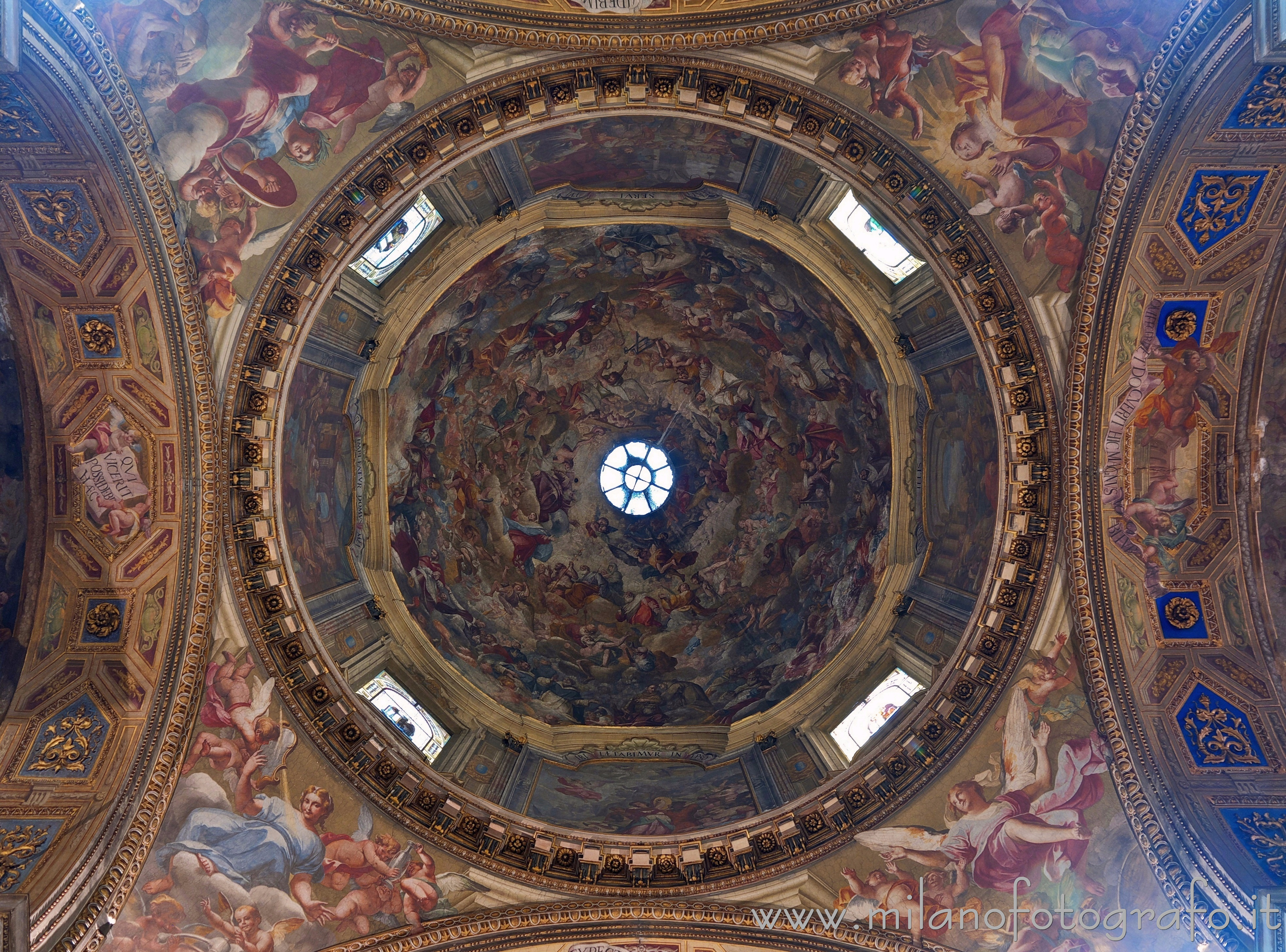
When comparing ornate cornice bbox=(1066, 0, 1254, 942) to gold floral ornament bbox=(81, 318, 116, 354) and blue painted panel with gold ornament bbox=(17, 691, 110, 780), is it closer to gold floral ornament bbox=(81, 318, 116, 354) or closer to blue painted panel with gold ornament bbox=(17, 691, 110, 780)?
gold floral ornament bbox=(81, 318, 116, 354)

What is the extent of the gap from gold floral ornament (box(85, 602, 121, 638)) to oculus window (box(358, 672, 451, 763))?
4.39 meters

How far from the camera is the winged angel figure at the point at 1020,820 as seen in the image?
46.3 feet

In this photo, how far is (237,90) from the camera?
12.6 m

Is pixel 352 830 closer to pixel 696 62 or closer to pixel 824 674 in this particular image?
pixel 824 674

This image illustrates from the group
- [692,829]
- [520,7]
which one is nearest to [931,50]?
[520,7]

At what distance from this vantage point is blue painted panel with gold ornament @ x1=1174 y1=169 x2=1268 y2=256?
12.8 m

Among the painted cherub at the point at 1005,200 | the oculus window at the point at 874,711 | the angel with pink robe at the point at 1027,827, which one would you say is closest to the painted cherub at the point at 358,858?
the angel with pink robe at the point at 1027,827

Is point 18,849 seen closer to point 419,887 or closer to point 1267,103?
point 419,887

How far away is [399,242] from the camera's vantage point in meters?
16.3

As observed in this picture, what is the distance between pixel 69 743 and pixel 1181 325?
61.1 ft

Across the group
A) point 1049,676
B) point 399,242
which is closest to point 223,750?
point 399,242

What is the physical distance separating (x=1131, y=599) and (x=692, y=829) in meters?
8.49

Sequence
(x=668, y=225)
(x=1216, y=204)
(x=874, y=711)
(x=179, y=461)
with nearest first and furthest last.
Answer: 1. (x=1216, y=204)
2. (x=179, y=461)
3. (x=874, y=711)
4. (x=668, y=225)

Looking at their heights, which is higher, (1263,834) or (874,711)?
(874,711)
